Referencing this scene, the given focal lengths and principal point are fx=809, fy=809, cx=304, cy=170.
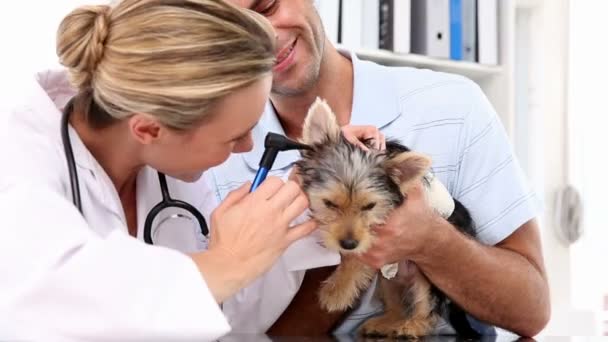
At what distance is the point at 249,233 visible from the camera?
1301mm

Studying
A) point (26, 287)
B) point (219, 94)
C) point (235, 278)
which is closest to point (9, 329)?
point (26, 287)

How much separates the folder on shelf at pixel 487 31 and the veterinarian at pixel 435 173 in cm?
90

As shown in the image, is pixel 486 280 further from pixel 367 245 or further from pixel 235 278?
pixel 235 278

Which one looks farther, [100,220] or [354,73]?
[354,73]

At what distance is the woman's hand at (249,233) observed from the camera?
49.6 inches

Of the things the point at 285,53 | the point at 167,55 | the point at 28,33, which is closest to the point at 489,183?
the point at 285,53

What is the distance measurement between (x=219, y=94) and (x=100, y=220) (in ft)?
1.08

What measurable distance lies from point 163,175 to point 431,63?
59.3 inches

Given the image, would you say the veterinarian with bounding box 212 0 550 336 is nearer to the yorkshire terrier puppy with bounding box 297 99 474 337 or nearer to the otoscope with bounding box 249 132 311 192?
the yorkshire terrier puppy with bounding box 297 99 474 337

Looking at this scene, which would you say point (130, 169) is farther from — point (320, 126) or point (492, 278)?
point (492, 278)

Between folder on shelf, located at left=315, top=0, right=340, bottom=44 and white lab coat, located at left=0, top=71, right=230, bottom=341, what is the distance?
1.55 metres

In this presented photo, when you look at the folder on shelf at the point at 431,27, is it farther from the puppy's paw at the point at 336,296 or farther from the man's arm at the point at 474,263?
the puppy's paw at the point at 336,296

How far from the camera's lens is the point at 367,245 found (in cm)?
154

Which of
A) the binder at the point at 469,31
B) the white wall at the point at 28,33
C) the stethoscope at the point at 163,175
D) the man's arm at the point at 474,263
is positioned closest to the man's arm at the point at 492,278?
the man's arm at the point at 474,263
